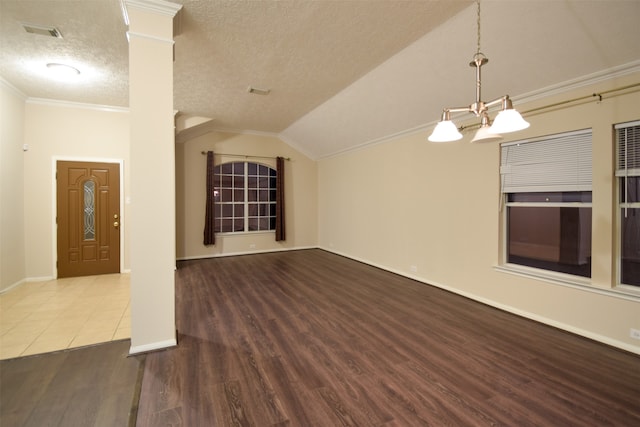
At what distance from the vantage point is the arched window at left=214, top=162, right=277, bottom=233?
6930 millimetres

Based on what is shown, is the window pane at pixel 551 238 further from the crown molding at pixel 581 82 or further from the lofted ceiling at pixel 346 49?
the lofted ceiling at pixel 346 49

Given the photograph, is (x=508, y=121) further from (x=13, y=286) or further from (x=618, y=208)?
(x=13, y=286)

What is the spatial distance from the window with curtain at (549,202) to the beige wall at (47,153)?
6527 millimetres

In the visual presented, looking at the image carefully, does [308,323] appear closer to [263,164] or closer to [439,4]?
[439,4]

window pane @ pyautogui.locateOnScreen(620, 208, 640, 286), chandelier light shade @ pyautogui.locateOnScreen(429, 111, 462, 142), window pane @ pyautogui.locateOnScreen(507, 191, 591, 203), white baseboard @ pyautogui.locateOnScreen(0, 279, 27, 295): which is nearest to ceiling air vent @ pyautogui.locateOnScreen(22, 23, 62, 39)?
white baseboard @ pyautogui.locateOnScreen(0, 279, 27, 295)

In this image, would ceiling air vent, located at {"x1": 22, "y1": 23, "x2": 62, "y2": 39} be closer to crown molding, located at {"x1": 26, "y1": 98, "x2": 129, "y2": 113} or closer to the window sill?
crown molding, located at {"x1": 26, "y1": 98, "x2": 129, "y2": 113}

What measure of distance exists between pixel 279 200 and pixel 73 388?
221 inches

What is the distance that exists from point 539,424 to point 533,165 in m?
2.66

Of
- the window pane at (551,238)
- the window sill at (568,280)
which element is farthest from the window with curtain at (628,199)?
the window pane at (551,238)

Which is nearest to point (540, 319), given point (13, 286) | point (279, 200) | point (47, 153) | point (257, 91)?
point (257, 91)

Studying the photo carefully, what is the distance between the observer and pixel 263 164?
7.32 meters

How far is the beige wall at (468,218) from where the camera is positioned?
2.63m

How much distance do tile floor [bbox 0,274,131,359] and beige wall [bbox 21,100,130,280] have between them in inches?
23.4

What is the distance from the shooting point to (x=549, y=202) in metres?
3.18
